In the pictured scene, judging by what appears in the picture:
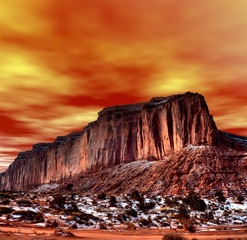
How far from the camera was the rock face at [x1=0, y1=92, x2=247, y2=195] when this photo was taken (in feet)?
216

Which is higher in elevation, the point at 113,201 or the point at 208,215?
the point at 113,201

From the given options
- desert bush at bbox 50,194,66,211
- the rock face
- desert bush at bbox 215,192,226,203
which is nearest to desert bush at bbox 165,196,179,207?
desert bush at bbox 215,192,226,203

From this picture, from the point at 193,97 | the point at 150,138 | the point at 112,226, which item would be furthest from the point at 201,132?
the point at 112,226

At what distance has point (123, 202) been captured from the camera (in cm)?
4631

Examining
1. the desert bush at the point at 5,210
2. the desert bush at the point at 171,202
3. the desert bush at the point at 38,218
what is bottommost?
the desert bush at the point at 38,218

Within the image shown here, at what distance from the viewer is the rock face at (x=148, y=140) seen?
216 feet

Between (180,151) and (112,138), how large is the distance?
3625 cm

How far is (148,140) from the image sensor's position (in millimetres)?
83688

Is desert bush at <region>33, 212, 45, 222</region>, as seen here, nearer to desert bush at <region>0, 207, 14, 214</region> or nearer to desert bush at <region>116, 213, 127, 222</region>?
desert bush at <region>0, 207, 14, 214</region>

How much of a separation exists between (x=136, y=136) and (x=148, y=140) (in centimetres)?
798

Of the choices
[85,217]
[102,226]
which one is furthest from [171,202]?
[102,226]

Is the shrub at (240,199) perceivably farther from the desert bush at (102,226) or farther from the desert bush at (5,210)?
the desert bush at (5,210)

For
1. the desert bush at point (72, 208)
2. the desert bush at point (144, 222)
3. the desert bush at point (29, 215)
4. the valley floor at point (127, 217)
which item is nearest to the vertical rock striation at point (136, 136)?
the valley floor at point (127, 217)

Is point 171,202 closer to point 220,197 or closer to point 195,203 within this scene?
point 195,203
